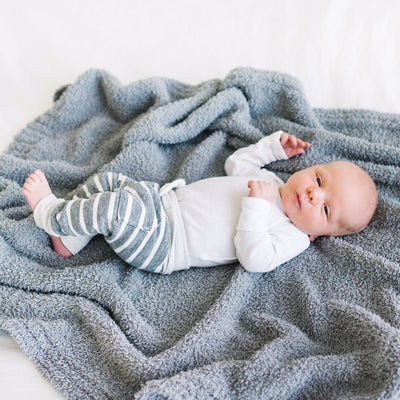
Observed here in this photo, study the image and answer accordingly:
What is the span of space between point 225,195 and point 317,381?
49 centimetres

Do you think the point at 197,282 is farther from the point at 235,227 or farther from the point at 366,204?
the point at 366,204

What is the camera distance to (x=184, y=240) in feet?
3.66

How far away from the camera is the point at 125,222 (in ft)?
3.36

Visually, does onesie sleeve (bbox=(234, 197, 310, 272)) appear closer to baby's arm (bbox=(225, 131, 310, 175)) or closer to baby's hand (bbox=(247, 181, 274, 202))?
baby's hand (bbox=(247, 181, 274, 202))

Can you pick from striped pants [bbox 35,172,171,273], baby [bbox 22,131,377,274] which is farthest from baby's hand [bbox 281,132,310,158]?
striped pants [bbox 35,172,171,273]

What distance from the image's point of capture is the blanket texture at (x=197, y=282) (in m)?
0.86

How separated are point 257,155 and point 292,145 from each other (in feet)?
0.34

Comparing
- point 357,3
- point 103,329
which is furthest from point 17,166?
point 357,3

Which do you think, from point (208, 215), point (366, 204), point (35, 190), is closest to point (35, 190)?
point (35, 190)

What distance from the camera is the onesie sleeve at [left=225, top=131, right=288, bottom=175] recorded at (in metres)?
1.26

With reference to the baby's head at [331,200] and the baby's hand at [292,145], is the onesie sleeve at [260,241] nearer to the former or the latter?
the baby's head at [331,200]

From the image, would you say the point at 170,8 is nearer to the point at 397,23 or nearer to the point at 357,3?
the point at 357,3

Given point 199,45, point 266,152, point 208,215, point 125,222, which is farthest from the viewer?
point 199,45

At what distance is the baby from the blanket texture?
51 mm
